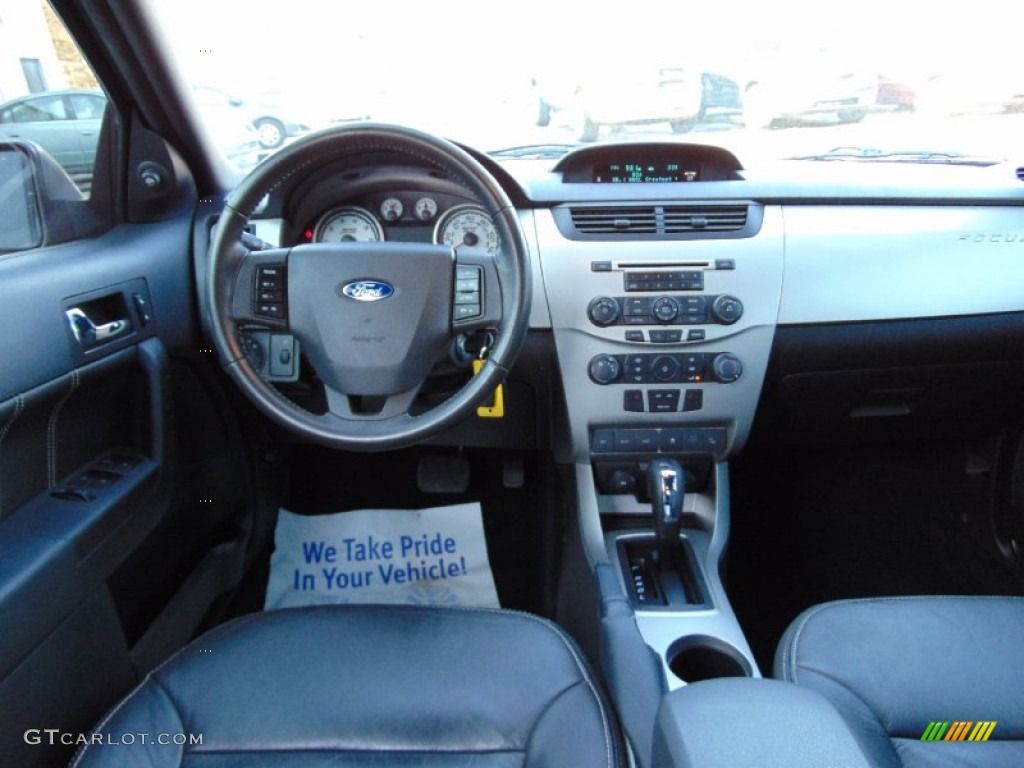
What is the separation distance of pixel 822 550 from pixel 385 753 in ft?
5.27

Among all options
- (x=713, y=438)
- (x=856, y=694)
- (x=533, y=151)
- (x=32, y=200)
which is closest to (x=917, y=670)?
(x=856, y=694)

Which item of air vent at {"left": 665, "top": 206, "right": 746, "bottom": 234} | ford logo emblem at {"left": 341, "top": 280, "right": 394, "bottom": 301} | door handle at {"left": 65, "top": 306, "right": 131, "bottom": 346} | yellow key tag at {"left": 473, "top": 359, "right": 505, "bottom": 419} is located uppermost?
air vent at {"left": 665, "top": 206, "right": 746, "bottom": 234}

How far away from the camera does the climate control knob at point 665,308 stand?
5.41 ft

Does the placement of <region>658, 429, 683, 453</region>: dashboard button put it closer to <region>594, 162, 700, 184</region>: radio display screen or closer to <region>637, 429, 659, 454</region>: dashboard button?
<region>637, 429, 659, 454</region>: dashboard button

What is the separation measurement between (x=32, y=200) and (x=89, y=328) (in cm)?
33

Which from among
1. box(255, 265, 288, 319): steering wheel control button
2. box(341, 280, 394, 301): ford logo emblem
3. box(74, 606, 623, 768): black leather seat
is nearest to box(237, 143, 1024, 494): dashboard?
box(255, 265, 288, 319): steering wheel control button

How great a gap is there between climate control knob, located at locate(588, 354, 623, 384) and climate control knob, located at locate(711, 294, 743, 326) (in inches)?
9.6

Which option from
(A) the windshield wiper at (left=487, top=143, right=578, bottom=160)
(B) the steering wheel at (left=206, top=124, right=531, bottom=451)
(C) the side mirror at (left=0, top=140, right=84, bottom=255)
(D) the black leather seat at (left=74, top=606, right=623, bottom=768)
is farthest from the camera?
(A) the windshield wiper at (left=487, top=143, right=578, bottom=160)

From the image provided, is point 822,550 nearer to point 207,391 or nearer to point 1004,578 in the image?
point 1004,578

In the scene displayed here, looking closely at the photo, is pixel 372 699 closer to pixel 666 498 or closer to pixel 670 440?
pixel 666 498

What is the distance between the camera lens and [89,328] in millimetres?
1382

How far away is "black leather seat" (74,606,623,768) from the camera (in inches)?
42.8

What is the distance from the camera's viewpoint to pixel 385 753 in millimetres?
1087

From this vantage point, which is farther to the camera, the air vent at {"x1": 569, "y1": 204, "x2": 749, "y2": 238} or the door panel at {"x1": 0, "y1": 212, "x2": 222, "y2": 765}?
the air vent at {"x1": 569, "y1": 204, "x2": 749, "y2": 238}
